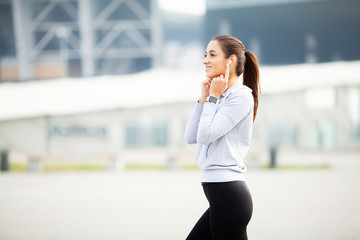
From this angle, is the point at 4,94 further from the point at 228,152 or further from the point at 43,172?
the point at 228,152

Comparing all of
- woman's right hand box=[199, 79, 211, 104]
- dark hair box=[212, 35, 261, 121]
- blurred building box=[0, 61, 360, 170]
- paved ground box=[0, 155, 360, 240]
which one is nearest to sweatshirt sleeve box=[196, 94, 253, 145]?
woman's right hand box=[199, 79, 211, 104]

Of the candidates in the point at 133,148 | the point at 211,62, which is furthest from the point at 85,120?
the point at 211,62

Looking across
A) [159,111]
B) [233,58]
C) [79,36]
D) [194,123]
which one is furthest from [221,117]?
[79,36]

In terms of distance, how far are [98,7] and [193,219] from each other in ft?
103

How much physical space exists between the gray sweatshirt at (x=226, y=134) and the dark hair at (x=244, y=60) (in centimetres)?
16

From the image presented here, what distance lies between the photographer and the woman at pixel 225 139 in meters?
2.24

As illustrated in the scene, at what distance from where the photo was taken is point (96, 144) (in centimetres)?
2506

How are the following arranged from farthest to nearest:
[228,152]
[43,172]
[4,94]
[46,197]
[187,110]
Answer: [187,110] < [4,94] < [43,172] < [46,197] < [228,152]

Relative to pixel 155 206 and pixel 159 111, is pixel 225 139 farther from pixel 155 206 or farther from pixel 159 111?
pixel 159 111

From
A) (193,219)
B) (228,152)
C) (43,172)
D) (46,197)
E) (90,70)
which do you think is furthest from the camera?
(90,70)

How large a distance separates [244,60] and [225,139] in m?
0.49

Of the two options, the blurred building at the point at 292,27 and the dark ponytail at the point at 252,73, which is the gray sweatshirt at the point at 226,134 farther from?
the blurred building at the point at 292,27

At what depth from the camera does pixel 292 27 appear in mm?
29125

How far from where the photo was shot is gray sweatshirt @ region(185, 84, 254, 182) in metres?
2.21
